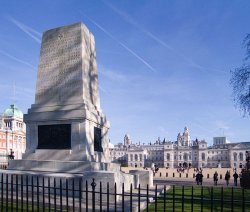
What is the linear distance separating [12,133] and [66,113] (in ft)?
299

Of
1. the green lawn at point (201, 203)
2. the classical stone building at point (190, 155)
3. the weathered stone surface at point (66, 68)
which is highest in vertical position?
the weathered stone surface at point (66, 68)

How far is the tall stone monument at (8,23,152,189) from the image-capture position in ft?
58.1

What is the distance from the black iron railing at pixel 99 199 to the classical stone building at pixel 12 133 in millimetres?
73423

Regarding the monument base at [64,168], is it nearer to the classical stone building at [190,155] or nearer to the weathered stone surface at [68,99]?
the weathered stone surface at [68,99]

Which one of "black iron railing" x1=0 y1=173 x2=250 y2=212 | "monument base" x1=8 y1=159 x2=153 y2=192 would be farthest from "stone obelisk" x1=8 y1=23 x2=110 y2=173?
"black iron railing" x1=0 y1=173 x2=250 y2=212

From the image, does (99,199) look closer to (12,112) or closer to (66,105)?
(66,105)

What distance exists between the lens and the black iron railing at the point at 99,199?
22.1ft

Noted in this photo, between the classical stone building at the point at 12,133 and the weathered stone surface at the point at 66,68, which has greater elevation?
the weathered stone surface at the point at 66,68

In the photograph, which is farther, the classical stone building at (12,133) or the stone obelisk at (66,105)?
the classical stone building at (12,133)

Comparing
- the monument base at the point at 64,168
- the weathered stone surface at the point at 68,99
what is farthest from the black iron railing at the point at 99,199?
the weathered stone surface at the point at 68,99

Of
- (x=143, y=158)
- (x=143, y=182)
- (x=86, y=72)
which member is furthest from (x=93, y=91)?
(x=143, y=158)

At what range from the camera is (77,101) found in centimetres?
1847

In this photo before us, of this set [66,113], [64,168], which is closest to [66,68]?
[66,113]

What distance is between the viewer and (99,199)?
43.3ft
